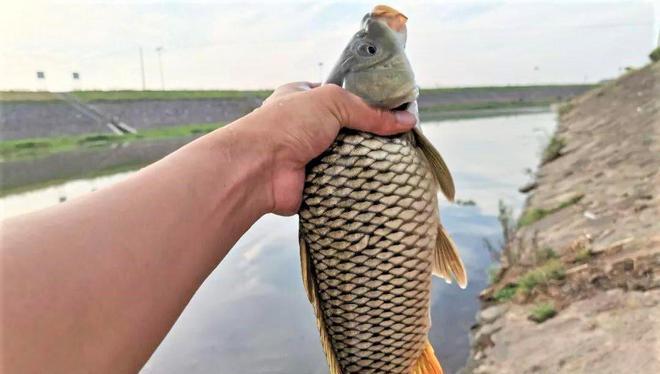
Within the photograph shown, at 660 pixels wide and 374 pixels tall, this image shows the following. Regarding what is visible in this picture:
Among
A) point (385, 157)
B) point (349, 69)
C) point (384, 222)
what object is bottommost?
point (384, 222)

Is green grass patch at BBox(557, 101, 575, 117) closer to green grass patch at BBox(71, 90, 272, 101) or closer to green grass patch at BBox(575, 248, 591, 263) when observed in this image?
green grass patch at BBox(575, 248, 591, 263)

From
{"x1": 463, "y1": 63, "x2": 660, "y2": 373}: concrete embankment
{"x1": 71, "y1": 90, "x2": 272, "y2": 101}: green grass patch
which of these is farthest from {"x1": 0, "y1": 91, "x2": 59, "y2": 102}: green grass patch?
{"x1": 463, "y1": 63, "x2": 660, "y2": 373}: concrete embankment

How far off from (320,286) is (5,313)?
3.00 feet

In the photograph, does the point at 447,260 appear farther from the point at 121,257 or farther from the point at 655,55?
the point at 655,55

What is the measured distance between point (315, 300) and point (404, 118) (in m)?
0.65

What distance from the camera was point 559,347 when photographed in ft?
13.1

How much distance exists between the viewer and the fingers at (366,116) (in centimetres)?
170

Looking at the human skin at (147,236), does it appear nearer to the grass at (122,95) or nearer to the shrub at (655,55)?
the shrub at (655,55)

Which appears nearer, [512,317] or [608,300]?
[608,300]


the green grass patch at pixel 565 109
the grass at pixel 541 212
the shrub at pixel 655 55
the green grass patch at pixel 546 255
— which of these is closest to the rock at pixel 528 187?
the grass at pixel 541 212

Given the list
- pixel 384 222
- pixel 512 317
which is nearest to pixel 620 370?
pixel 512 317

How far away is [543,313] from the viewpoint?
4613 mm

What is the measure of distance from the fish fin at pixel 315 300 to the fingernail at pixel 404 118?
47 centimetres

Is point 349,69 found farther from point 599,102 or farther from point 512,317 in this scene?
point 599,102
